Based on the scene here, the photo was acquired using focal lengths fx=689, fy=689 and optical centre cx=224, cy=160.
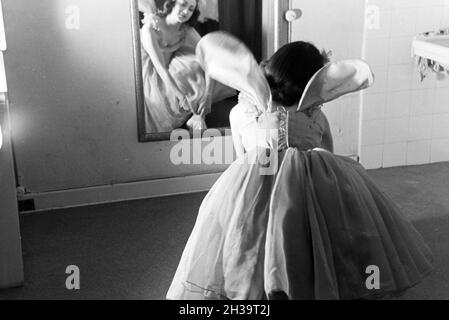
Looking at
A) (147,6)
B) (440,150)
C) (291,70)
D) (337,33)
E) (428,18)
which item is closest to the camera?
(291,70)

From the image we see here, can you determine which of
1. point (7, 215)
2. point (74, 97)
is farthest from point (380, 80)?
point (7, 215)

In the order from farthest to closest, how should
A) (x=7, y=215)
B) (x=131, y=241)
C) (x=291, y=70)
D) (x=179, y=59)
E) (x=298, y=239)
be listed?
(x=179, y=59), (x=131, y=241), (x=7, y=215), (x=291, y=70), (x=298, y=239)

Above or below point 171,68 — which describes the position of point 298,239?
below

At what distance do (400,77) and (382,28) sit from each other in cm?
28

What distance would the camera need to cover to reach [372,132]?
356 centimetres

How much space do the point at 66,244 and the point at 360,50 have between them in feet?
5.59

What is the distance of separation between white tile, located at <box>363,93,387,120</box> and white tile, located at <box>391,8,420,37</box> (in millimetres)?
316

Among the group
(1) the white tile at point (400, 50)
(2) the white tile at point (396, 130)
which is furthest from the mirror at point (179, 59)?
(2) the white tile at point (396, 130)

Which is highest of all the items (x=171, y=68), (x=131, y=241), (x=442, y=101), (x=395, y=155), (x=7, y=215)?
(x=171, y=68)

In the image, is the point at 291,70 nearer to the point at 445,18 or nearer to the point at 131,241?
the point at 131,241

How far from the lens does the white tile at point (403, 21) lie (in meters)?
3.41

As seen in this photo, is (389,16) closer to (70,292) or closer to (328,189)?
(328,189)

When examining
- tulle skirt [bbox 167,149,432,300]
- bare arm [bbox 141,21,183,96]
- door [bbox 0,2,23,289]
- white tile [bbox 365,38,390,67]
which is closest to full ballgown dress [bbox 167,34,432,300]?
tulle skirt [bbox 167,149,432,300]

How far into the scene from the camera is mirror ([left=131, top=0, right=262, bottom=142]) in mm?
3043
